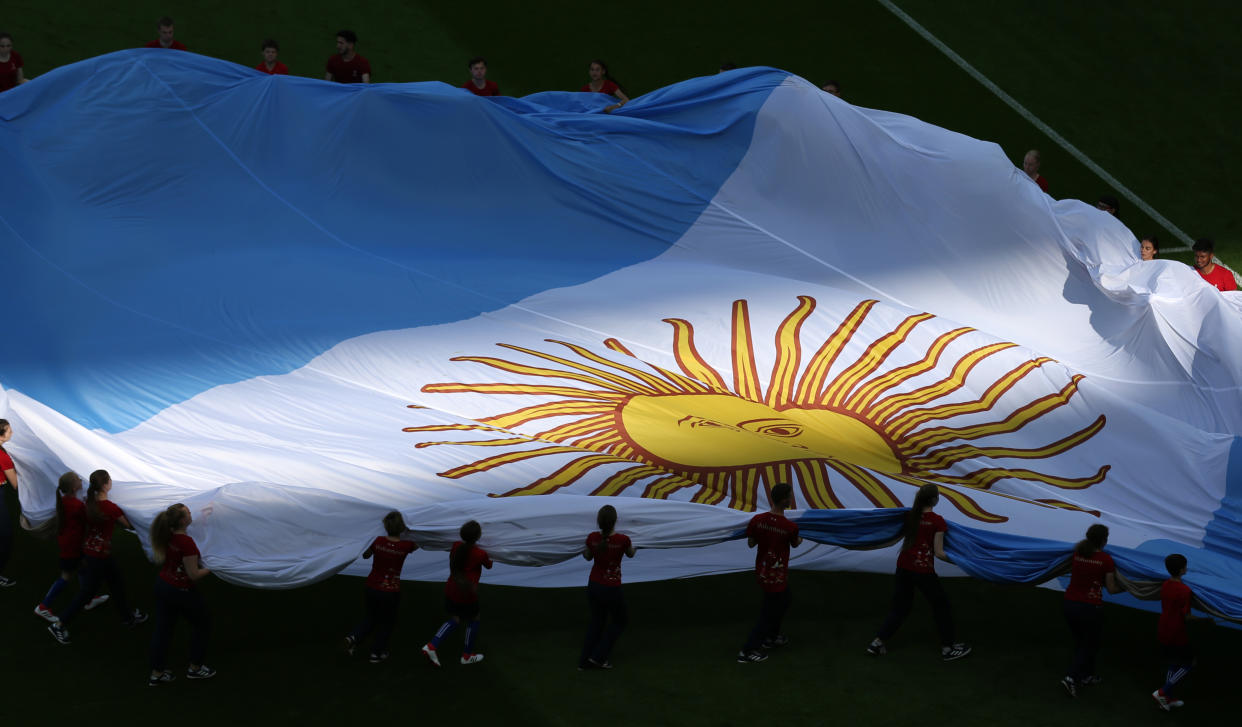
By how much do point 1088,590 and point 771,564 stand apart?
198 centimetres

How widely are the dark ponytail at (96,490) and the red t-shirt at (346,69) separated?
811 cm

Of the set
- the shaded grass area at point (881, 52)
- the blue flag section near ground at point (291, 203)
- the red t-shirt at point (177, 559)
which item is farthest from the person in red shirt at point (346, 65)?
the red t-shirt at point (177, 559)

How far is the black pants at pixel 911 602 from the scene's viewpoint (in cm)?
870

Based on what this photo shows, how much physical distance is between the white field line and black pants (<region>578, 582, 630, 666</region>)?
1080 centimetres

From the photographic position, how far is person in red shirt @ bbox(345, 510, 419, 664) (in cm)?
825

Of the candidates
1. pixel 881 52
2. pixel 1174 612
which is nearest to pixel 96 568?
pixel 1174 612

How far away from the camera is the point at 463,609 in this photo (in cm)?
853

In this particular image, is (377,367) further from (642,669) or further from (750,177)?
(750,177)

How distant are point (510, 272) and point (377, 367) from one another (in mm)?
1867

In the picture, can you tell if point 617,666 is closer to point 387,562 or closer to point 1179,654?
point 387,562

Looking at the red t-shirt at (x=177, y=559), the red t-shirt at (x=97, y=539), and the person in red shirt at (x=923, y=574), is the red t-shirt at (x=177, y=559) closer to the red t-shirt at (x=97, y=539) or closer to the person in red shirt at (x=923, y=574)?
the red t-shirt at (x=97, y=539)

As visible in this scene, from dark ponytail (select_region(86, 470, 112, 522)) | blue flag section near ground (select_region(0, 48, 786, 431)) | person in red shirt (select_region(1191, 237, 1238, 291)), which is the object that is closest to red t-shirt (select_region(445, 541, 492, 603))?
dark ponytail (select_region(86, 470, 112, 522))

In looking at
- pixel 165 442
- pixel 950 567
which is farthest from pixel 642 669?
pixel 165 442

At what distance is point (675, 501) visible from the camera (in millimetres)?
8695
